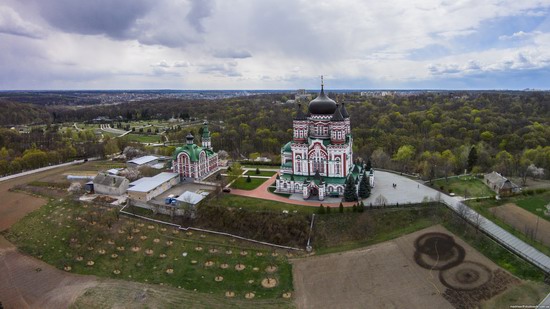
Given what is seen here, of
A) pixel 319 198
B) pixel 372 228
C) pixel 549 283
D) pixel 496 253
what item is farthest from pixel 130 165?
pixel 549 283

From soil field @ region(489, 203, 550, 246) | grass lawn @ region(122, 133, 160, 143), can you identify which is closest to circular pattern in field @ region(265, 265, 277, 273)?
soil field @ region(489, 203, 550, 246)

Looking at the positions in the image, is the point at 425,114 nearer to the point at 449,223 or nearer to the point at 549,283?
the point at 449,223

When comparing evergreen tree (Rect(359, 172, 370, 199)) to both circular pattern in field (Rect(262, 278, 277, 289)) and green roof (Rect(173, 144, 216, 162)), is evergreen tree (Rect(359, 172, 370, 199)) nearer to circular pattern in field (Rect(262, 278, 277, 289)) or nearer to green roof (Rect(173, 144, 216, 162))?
circular pattern in field (Rect(262, 278, 277, 289))

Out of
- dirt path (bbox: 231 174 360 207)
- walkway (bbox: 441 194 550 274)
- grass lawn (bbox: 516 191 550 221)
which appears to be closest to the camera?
walkway (bbox: 441 194 550 274)

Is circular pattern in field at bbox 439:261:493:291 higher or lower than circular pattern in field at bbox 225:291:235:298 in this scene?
higher

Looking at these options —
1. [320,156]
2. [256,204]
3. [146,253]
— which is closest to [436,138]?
[320,156]

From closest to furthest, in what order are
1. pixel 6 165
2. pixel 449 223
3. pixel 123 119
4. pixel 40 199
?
pixel 449 223, pixel 40 199, pixel 6 165, pixel 123 119

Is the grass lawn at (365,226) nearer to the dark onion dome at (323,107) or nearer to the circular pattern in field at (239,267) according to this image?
the circular pattern in field at (239,267)
